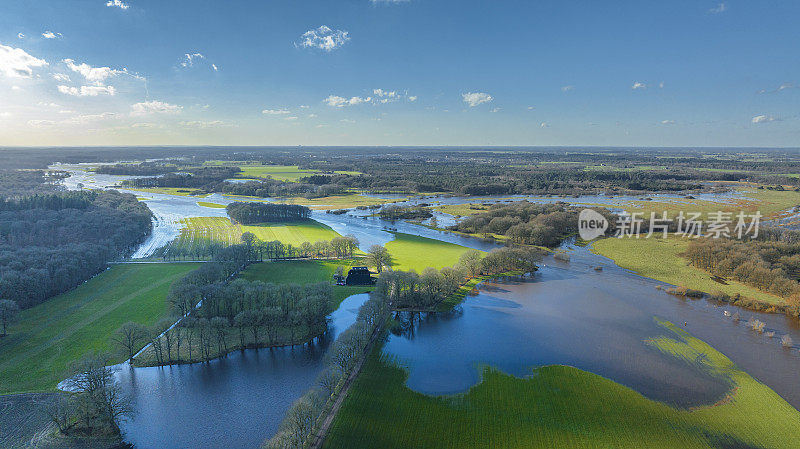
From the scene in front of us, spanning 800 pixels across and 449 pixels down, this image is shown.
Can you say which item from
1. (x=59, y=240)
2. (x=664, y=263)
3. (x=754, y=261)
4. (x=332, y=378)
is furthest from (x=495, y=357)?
(x=59, y=240)

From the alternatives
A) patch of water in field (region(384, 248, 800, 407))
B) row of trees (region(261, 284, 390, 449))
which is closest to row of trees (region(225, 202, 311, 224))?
row of trees (region(261, 284, 390, 449))

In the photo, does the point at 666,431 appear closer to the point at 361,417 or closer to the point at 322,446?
the point at 361,417

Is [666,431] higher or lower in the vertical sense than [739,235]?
lower

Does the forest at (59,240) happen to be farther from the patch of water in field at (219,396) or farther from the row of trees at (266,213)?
the patch of water in field at (219,396)

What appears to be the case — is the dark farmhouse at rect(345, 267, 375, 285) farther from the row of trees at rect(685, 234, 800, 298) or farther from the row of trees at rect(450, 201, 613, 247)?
the row of trees at rect(685, 234, 800, 298)

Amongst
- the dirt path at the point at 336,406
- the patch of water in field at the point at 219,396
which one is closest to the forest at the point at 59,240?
the patch of water in field at the point at 219,396

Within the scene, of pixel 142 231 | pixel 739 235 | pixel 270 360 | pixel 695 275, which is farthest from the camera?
pixel 142 231

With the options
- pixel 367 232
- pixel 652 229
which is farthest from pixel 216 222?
pixel 652 229

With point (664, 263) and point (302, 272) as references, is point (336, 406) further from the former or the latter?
point (664, 263)
